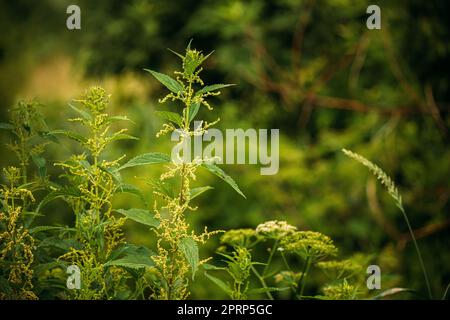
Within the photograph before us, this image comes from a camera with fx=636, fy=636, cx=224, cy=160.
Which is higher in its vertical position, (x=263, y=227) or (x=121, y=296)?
(x=263, y=227)

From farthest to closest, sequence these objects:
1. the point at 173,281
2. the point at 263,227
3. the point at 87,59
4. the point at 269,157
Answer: the point at 87,59, the point at 269,157, the point at 263,227, the point at 173,281

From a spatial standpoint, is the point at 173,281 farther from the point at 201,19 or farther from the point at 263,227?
the point at 201,19

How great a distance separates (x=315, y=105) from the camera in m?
5.22

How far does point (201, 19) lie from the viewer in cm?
525

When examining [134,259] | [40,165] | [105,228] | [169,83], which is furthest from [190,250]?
[40,165]

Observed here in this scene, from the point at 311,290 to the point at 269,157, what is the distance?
1.01 metres

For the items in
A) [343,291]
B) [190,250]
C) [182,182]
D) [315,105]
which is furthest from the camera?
[315,105]

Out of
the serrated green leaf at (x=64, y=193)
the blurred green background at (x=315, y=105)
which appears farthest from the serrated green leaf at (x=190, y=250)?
the blurred green background at (x=315, y=105)

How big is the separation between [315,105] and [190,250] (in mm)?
3920

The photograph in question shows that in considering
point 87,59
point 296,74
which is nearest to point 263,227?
point 296,74

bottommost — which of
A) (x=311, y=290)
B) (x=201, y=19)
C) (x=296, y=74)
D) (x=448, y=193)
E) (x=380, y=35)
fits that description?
(x=311, y=290)

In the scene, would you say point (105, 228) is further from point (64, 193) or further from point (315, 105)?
point (315, 105)

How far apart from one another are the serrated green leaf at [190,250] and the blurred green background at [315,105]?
240 centimetres

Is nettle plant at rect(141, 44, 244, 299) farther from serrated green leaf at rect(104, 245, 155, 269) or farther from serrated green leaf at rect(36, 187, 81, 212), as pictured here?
serrated green leaf at rect(36, 187, 81, 212)
